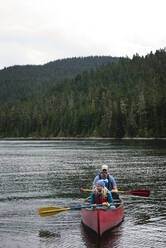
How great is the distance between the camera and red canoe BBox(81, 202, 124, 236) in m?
17.5

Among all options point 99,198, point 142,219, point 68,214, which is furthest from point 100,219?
point 68,214

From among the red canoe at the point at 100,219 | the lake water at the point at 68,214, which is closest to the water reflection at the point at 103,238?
the lake water at the point at 68,214

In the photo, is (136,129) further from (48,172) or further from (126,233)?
(126,233)

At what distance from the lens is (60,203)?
26734mm

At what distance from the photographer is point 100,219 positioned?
17516 millimetres

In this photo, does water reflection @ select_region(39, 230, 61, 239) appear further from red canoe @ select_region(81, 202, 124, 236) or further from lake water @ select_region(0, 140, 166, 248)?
red canoe @ select_region(81, 202, 124, 236)

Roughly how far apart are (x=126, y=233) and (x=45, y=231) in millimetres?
4628

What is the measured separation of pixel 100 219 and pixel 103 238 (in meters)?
1.12

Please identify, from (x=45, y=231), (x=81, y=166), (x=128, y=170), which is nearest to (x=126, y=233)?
(x=45, y=231)

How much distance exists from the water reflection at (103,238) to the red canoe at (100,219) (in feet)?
0.96

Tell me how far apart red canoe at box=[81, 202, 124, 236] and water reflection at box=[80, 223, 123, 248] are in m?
0.29

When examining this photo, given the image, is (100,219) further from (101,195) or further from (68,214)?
(68,214)

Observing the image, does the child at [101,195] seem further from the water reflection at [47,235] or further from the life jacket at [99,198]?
the water reflection at [47,235]

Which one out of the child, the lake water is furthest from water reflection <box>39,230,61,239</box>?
the child
